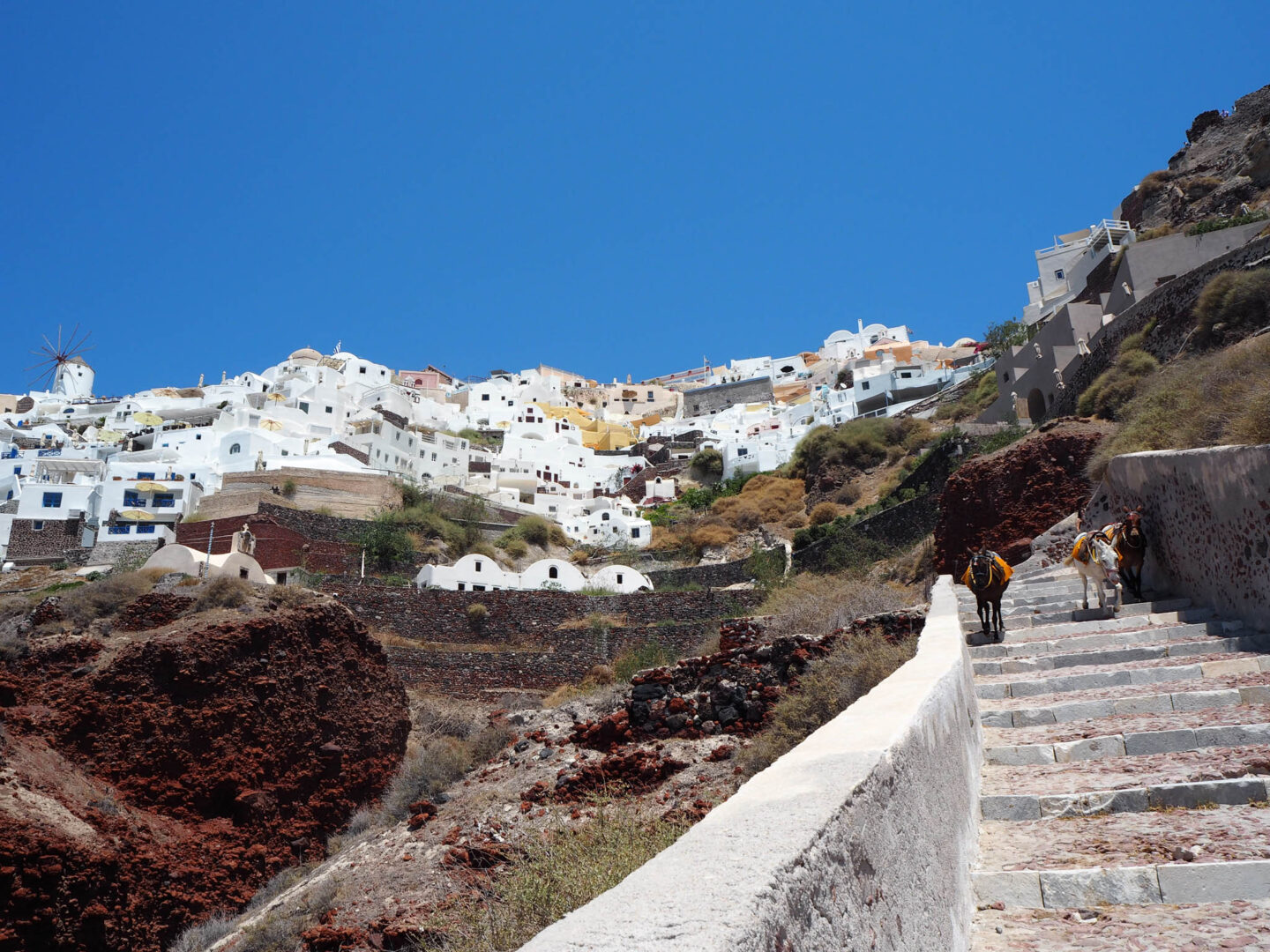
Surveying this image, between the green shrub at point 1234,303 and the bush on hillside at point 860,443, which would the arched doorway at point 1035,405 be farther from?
the green shrub at point 1234,303

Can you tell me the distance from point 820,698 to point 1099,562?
263 centimetres

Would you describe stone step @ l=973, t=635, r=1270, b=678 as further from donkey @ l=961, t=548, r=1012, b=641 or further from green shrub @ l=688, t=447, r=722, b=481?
green shrub @ l=688, t=447, r=722, b=481

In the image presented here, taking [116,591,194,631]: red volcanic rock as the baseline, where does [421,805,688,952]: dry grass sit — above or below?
below

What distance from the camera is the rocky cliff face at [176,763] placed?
7.96m

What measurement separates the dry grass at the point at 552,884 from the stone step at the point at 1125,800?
5.28ft

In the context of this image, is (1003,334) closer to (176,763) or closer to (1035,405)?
(1035,405)

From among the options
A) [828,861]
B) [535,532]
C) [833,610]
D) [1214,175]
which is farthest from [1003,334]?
[828,861]

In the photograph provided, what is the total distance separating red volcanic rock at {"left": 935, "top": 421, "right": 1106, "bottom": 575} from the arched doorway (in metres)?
12.6

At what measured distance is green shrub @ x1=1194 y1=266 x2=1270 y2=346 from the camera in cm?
1645

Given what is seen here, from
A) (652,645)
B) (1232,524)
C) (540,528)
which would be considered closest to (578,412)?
(540,528)

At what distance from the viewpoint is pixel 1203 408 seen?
1072cm

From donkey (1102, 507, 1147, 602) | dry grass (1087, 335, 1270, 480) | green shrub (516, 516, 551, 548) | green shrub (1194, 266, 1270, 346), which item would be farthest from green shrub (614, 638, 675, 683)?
green shrub (516, 516, 551, 548)

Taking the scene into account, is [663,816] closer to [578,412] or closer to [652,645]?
[652,645]

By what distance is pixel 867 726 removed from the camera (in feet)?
9.47
